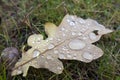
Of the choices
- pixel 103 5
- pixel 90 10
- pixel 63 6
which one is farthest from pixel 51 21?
pixel 103 5

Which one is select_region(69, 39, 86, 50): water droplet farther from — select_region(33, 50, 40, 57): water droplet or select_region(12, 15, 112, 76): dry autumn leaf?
select_region(33, 50, 40, 57): water droplet

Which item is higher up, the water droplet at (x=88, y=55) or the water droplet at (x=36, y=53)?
the water droplet at (x=36, y=53)

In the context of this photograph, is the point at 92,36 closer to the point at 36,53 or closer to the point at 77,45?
the point at 77,45

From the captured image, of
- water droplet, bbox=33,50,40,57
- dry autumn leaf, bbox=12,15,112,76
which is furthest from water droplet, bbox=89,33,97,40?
water droplet, bbox=33,50,40,57

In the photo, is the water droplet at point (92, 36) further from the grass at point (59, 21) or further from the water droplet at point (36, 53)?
the water droplet at point (36, 53)

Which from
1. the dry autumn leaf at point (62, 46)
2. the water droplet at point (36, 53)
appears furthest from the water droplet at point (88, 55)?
the water droplet at point (36, 53)

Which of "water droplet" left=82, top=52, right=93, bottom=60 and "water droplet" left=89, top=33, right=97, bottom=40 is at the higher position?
"water droplet" left=89, top=33, right=97, bottom=40
